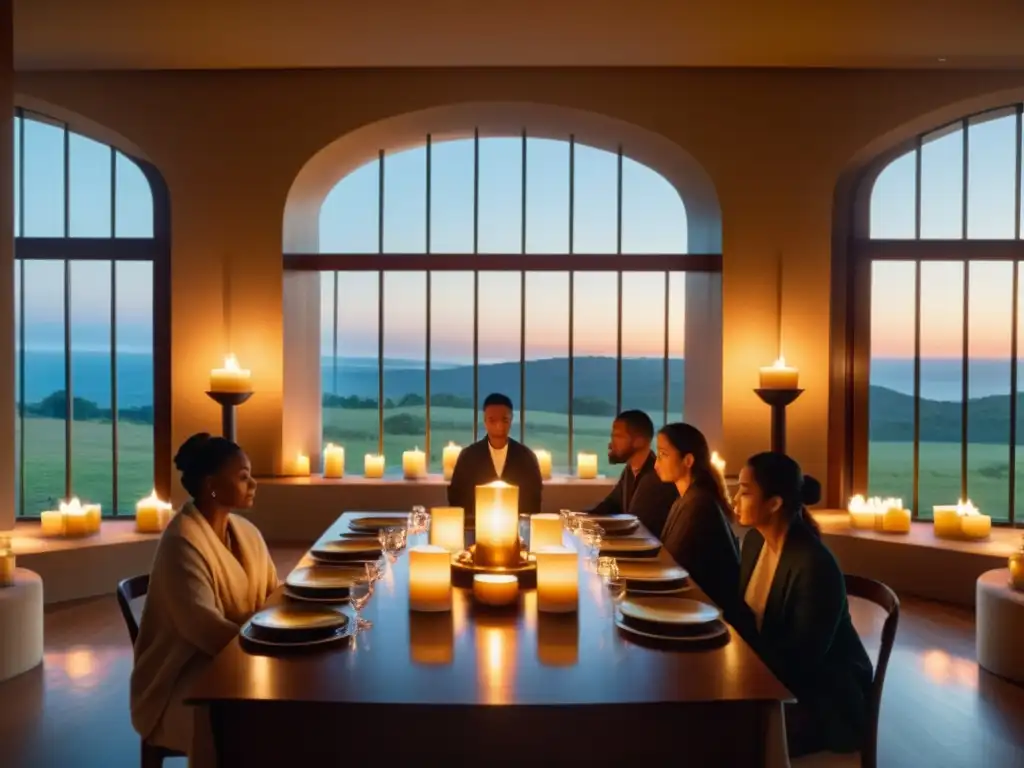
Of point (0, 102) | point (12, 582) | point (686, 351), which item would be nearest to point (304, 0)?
point (0, 102)

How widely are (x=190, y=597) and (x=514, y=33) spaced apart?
3801mm

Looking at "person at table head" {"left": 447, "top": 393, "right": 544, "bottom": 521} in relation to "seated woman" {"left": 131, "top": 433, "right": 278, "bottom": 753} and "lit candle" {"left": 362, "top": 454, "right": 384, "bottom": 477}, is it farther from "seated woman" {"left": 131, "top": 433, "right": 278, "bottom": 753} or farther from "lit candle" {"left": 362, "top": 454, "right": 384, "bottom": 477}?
"seated woman" {"left": 131, "top": 433, "right": 278, "bottom": 753}

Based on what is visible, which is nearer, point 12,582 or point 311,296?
point 12,582

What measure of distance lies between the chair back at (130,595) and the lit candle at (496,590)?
0.88 meters

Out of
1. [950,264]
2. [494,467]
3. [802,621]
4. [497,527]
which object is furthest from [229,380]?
[950,264]

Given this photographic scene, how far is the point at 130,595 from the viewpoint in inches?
96.7

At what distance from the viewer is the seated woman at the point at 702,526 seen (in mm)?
3115

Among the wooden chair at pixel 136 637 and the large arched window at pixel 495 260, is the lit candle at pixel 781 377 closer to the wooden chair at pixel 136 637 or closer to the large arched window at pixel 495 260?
the large arched window at pixel 495 260

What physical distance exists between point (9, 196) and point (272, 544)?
2.63 metres

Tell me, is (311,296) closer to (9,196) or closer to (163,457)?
(163,457)

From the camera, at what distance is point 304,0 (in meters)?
4.56

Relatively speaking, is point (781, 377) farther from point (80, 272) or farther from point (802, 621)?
point (80, 272)

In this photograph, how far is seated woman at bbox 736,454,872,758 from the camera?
2.20 meters

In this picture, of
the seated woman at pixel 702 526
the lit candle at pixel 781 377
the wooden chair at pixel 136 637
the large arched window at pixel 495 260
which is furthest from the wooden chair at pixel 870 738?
the large arched window at pixel 495 260
